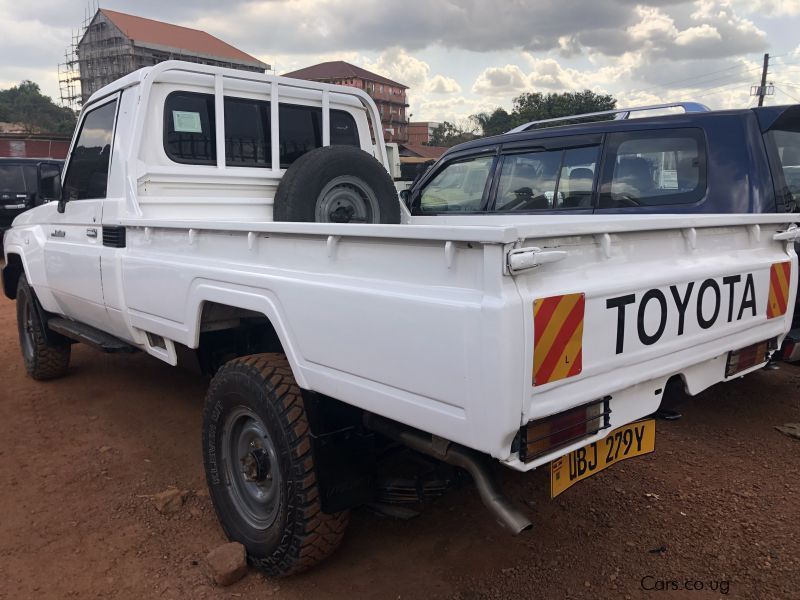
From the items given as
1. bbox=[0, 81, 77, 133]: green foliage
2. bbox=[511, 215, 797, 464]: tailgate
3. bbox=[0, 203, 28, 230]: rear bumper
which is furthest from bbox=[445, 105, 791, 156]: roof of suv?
bbox=[0, 81, 77, 133]: green foliage

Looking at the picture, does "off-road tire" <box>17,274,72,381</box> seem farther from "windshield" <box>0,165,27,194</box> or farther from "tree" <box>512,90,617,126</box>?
"tree" <box>512,90,617,126</box>

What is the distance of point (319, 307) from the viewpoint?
208 centimetres

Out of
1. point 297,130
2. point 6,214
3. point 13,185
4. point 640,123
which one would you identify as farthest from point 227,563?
point 13,185

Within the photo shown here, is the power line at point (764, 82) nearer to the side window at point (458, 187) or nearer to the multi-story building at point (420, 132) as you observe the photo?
the side window at point (458, 187)

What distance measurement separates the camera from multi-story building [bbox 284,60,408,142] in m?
62.1

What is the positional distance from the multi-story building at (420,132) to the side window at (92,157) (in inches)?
2465

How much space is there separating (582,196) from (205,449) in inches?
128

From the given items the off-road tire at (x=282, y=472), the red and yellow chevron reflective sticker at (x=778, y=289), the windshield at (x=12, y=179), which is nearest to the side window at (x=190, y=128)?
the off-road tire at (x=282, y=472)

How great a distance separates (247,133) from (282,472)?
7.67 feet

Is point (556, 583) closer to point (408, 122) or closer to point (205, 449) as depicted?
point (205, 449)

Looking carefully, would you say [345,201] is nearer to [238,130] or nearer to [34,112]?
[238,130]

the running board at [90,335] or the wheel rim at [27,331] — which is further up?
the running board at [90,335]

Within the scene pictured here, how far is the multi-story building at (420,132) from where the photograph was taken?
66.1 m

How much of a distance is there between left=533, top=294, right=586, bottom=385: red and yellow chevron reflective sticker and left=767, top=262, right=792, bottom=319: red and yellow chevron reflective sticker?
136 cm
